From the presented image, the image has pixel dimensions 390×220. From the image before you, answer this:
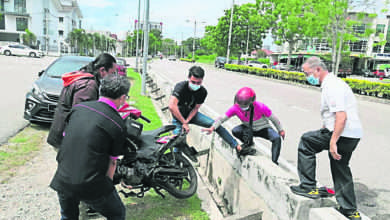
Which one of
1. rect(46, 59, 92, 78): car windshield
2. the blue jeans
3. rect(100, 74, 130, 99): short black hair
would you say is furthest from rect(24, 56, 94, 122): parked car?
rect(100, 74, 130, 99): short black hair

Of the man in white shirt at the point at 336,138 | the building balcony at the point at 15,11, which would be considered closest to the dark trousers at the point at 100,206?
the man in white shirt at the point at 336,138

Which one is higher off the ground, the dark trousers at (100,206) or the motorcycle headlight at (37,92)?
the motorcycle headlight at (37,92)

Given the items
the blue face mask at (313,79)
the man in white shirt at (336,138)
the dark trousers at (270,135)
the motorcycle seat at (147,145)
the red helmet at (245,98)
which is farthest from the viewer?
the dark trousers at (270,135)

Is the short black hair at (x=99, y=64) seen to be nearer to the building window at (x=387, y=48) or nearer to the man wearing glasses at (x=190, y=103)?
the man wearing glasses at (x=190, y=103)

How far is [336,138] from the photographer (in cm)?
291

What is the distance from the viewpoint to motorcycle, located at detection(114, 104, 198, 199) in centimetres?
329

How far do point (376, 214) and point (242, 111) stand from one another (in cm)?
208

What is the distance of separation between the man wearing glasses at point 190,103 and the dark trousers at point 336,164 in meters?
1.02

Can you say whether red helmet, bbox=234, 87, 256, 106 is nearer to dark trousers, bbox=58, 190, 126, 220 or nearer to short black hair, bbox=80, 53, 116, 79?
short black hair, bbox=80, 53, 116, 79

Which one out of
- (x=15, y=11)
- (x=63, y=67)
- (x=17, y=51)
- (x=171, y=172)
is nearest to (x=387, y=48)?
(x=17, y=51)

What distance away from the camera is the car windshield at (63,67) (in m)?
7.48

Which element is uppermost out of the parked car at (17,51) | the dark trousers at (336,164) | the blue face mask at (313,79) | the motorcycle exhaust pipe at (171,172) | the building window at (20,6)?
the building window at (20,6)

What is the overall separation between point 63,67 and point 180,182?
5742 millimetres

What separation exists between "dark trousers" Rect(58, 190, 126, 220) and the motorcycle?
0.72 meters
